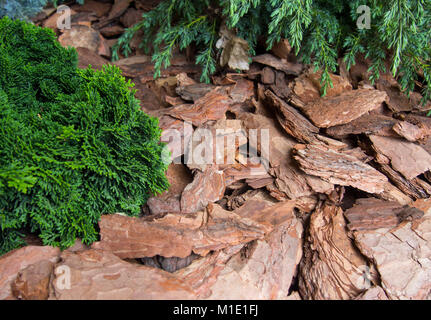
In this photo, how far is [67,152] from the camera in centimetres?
242

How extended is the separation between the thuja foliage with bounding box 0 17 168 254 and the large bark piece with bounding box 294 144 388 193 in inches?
58.4

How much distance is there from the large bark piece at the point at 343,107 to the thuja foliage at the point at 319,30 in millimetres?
269

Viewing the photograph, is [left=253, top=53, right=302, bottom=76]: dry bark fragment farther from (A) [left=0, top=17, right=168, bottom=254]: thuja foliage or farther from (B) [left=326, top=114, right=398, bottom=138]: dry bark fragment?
(A) [left=0, top=17, right=168, bottom=254]: thuja foliage

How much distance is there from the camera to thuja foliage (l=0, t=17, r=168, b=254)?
2336mm

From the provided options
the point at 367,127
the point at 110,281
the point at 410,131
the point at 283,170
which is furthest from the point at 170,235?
the point at 410,131

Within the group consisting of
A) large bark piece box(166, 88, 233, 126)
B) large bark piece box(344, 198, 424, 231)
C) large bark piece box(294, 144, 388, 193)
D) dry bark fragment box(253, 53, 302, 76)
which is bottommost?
large bark piece box(344, 198, 424, 231)

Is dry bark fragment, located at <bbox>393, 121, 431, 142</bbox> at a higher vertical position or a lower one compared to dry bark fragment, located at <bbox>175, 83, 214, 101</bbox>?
lower

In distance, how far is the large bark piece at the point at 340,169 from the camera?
9.77 feet

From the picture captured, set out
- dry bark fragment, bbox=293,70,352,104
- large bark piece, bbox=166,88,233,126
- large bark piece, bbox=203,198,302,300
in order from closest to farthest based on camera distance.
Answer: large bark piece, bbox=203,198,302,300 → large bark piece, bbox=166,88,233,126 → dry bark fragment, bbox=293,70,352,104

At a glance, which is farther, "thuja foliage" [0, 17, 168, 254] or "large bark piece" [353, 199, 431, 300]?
"large bark piece" [353, 199, 431, 300]

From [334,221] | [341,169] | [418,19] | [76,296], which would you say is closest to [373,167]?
[341,169]

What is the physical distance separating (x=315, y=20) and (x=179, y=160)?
2.34m

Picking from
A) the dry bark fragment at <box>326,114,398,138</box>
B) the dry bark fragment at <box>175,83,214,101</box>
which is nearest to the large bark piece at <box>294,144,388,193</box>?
the dry bark fragment at <box>326,114,398,138</box>

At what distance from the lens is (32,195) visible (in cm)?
239
